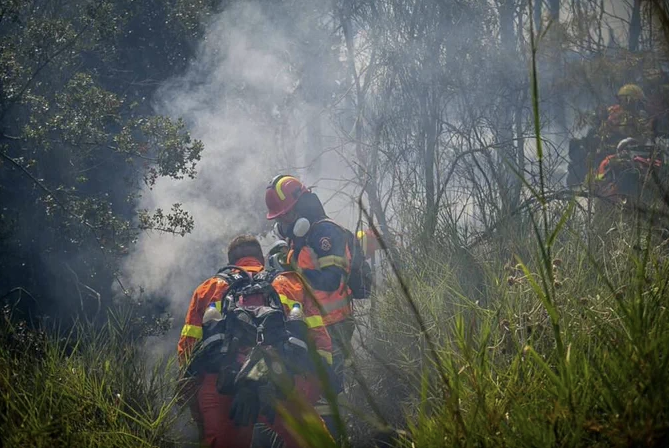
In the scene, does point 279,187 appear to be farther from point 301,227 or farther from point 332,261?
point 332,261

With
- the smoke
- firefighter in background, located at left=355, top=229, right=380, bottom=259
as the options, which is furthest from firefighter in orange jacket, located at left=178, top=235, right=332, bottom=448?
the smoke

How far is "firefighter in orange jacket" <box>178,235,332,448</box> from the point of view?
14.2 feet

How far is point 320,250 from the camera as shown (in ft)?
17.8

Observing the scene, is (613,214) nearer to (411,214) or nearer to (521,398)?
(411,214)

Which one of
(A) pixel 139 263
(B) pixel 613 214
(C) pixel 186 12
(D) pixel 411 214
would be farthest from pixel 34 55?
(B) pixel 613 214

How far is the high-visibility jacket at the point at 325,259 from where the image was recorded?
205 inches

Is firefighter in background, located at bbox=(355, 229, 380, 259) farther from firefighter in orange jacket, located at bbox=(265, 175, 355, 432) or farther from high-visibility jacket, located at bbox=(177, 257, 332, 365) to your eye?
high-visibility jacket, located at bbox=(177, 257, 332, 365)

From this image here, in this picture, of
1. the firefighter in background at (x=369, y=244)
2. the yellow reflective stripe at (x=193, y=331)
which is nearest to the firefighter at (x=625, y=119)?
the firefighter in background at (x=369, y=244)

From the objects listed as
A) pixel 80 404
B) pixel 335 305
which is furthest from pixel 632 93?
pixel 80 404

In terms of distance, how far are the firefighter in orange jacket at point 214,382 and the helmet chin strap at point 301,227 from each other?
654 mm

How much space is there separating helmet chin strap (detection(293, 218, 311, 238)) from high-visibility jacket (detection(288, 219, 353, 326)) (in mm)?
32

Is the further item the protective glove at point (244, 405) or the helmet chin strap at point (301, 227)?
the helmet chin strap at point (301, 227)

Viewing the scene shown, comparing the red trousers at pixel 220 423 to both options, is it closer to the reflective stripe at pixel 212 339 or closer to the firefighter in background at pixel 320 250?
the reflective stripe at pixel 212 339

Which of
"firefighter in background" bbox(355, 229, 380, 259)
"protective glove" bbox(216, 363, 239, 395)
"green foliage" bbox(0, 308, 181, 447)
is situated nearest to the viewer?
"green foliage" bbox(0, 308, 181, 447)
